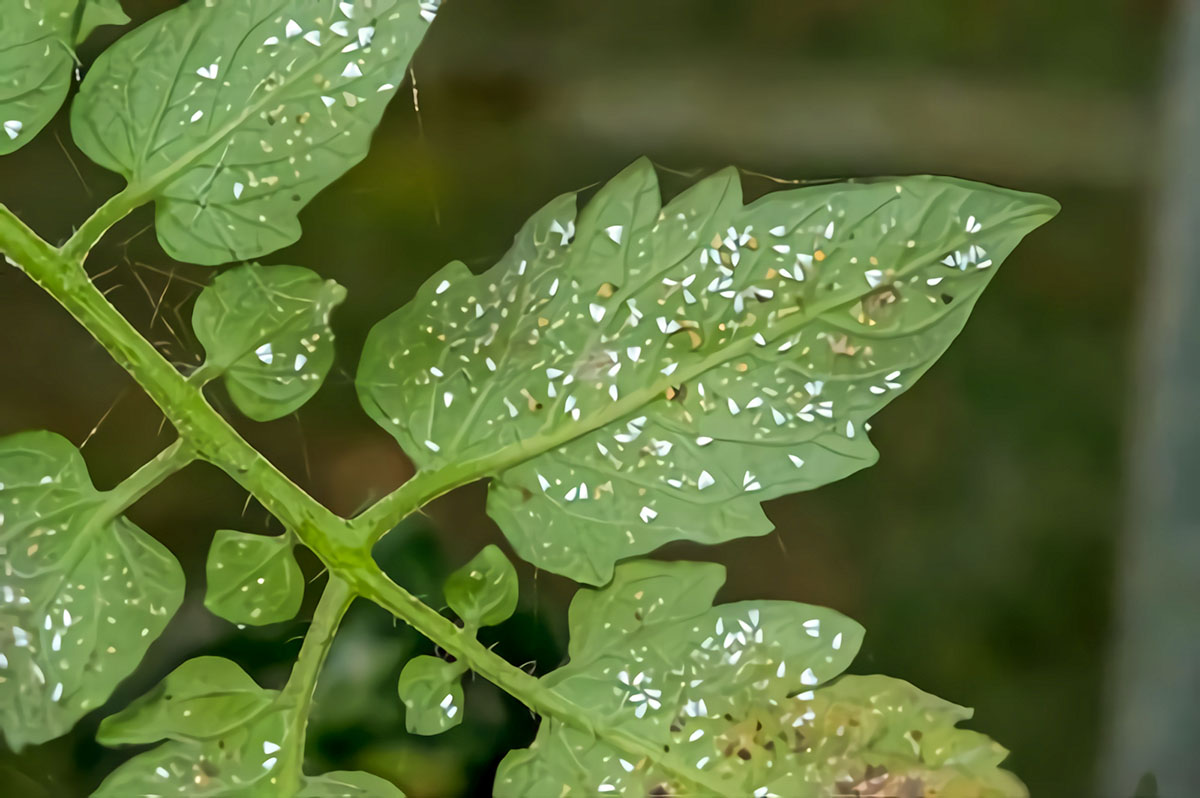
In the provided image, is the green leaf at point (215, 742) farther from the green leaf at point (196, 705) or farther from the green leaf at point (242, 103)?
the green leaf at point (242, 103)

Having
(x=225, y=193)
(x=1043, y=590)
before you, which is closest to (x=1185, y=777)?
(x=1043, y=590)

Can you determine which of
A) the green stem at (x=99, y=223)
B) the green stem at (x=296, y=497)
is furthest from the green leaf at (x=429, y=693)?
the green stem at (x=99, y=223)

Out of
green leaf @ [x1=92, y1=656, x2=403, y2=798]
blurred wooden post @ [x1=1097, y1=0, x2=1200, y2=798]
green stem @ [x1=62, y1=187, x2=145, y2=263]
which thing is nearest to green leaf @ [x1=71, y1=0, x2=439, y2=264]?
green stem @ [x1=62, y1=187, x2=145, y2=263]

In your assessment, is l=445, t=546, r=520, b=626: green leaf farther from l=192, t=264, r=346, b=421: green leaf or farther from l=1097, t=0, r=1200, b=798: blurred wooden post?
l=1097, t=0, r=1200, b=798: blurred wooden post

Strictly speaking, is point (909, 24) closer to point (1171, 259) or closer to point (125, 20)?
point (1171, 259)

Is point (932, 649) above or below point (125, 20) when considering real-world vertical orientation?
below

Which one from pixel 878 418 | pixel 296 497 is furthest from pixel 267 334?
pixel 878 418
